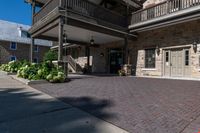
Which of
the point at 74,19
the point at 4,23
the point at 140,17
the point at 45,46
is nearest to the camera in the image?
the point at 74,19

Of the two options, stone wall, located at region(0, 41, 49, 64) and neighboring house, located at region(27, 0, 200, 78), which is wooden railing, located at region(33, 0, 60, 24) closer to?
neighboring house, located at region(27, 0, 200, 78)

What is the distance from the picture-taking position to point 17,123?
8.37ft

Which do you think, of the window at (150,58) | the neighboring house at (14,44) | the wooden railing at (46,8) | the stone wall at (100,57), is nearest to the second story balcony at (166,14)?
the window at (150,58)

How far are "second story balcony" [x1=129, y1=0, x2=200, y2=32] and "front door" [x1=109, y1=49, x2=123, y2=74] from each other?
10.4ft

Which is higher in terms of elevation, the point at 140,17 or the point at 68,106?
the point at 140,17

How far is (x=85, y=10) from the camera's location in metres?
8.72

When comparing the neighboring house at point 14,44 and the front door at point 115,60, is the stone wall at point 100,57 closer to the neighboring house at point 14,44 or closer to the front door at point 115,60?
the front door at point 115,60

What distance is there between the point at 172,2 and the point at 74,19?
623 centimetres

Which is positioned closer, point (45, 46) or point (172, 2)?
point (172, 2)

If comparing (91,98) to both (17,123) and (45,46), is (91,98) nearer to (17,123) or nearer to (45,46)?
(17,123)

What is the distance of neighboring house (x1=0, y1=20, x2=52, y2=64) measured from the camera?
72.1 ft

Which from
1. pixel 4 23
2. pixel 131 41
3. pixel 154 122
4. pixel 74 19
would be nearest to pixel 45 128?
pixel 154 122

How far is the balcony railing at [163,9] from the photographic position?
8.63 meters

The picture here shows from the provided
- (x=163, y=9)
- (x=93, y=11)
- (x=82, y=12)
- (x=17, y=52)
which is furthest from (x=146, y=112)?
(x=17, y=52)
